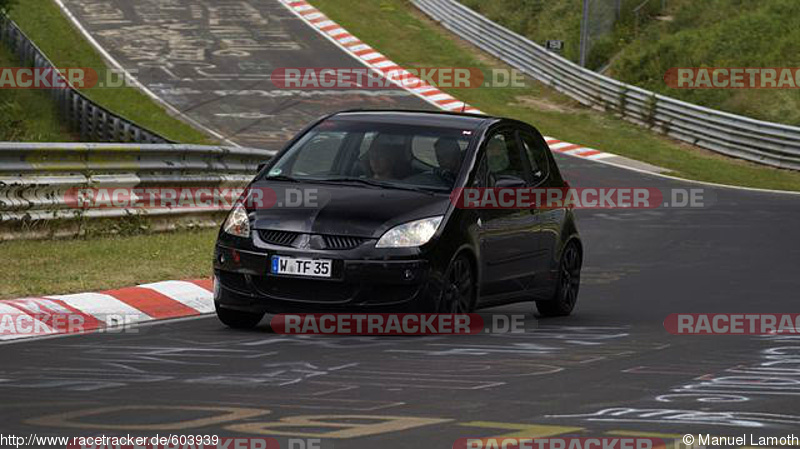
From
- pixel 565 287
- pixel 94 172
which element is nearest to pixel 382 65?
pixel 94 172

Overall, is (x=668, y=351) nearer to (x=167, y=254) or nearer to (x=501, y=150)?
(x=501, y=150)

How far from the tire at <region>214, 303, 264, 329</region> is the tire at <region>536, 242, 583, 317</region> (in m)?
2.71

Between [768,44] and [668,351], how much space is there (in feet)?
110

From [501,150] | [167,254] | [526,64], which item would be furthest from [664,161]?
[501,150]

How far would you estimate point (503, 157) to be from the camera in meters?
13.0

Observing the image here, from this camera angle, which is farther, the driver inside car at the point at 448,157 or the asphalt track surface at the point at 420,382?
the driver inside car at the point at 448,157

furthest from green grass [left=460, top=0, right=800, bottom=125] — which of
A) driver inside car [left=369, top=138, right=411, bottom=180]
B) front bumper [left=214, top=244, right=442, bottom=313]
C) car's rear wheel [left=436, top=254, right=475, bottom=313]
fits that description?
front bumper [left=214, top=244, right=442, bottom=313]

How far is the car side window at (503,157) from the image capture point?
41.8 feet

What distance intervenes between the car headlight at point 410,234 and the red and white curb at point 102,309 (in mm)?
2093

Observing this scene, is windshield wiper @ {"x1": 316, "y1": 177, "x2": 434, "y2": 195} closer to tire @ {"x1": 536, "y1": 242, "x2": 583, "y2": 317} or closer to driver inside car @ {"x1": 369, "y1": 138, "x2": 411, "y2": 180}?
driver inside car @ {"x1": 369, "y1": 138, "x2": 411, "y2": 180}

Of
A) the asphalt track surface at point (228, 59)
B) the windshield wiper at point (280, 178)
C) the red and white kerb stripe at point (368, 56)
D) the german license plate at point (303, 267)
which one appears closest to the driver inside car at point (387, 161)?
the windshield wiper at point (280, 178)

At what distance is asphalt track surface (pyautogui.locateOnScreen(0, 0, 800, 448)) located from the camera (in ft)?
24.9

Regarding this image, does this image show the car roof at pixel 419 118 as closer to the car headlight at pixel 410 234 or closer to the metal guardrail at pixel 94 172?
the car headlight at pixel 410 234

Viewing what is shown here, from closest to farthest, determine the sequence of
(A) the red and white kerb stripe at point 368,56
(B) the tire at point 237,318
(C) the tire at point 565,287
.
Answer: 1. (B) the tire at point 237,318
2. (C) the tire at point 565,287
3. (A) the red and white kerb stripe at point 368,56
